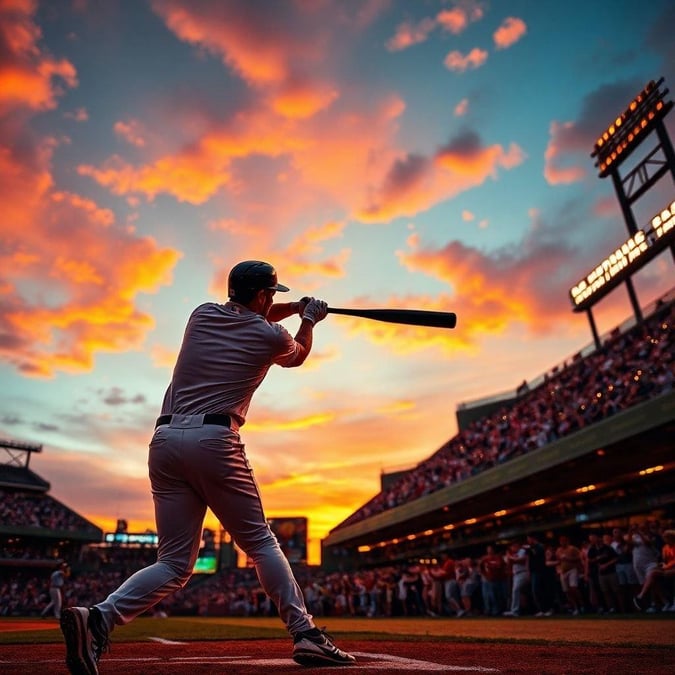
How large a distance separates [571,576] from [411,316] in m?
10.2

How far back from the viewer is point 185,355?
10.9ft

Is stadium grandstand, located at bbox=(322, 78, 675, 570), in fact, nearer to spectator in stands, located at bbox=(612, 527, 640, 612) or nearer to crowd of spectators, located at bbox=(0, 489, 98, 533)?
spectator in stands, located at bbox=(612, 527, 640, 612)

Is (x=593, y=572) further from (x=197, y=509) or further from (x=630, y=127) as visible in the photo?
(x=630, y=127)

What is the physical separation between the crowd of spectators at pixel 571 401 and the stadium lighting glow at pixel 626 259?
9.64ft

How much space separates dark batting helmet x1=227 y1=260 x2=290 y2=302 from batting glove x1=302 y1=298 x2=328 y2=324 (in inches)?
13.7

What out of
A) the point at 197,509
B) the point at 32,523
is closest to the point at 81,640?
the point at 197,509

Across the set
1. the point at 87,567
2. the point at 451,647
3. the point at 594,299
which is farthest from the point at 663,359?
the point at 87,567

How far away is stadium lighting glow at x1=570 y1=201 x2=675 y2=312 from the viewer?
24234 mm

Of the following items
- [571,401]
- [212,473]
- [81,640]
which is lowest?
[81,640]

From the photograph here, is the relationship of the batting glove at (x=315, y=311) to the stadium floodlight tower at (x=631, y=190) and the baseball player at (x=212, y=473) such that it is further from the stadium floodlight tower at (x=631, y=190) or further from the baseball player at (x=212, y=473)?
the stadium floodlight tower at (x=631, y=190)

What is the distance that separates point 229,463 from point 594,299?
30144 mm

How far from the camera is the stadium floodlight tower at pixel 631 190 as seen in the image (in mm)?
24969

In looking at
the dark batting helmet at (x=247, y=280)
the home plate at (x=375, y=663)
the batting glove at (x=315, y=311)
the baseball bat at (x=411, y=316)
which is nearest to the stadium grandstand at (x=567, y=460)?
the baseball bat at (x=411, y=316)

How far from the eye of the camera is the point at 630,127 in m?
27.5
